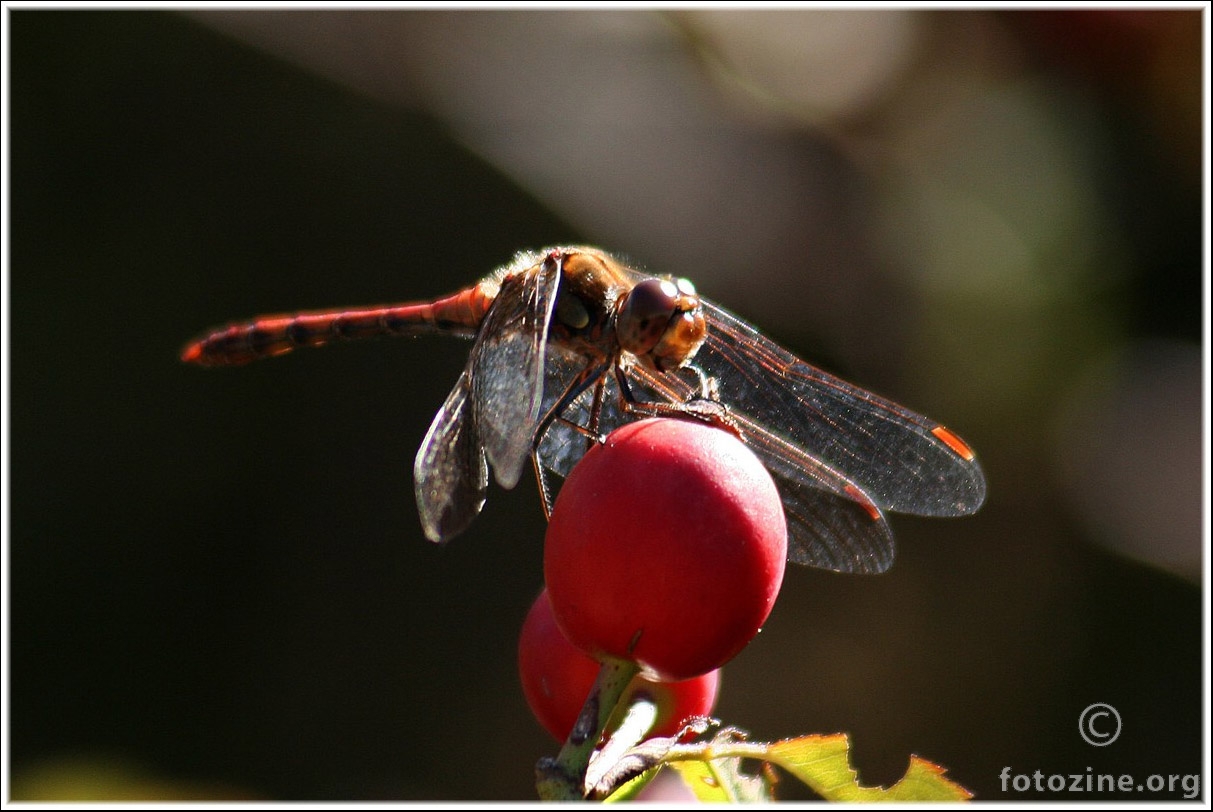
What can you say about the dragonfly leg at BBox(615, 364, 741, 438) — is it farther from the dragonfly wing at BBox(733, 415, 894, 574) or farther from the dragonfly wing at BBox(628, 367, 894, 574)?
the dragonfly wing at BBox(733, 415, 894, 574)

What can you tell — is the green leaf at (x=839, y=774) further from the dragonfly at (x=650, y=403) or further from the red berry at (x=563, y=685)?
the dragonfly at (x=650, y=403)

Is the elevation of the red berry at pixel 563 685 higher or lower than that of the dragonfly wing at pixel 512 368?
lower

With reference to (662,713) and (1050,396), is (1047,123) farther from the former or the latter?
(662,713)

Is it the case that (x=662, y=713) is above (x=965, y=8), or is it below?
below

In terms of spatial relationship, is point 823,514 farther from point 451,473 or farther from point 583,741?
point 583,741

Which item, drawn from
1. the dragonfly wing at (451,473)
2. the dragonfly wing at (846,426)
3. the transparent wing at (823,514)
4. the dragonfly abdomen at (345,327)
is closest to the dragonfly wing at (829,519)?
the transparent wing at (823,514)

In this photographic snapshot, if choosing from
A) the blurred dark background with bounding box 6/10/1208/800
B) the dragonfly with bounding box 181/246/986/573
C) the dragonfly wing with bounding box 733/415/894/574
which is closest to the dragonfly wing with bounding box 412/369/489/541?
the dragonfly with bounding box 181/246/986/573

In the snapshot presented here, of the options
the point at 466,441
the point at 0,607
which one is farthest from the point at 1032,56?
the point at 0,607
